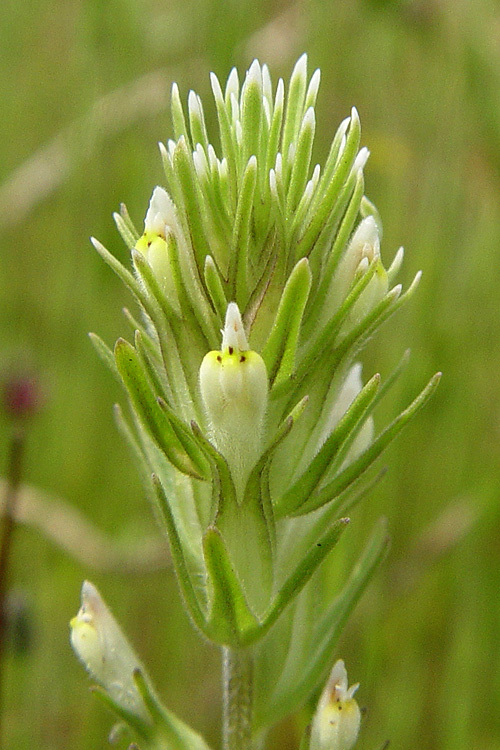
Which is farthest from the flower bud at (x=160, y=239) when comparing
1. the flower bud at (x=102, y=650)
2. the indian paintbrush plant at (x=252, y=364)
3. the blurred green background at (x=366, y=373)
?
the blurred green background at (x=366, y=373)

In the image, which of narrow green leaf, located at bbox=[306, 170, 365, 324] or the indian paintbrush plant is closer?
the indian paintbrush plant

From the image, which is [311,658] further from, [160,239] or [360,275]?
[160,239]

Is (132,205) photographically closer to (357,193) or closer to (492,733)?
(357,193)

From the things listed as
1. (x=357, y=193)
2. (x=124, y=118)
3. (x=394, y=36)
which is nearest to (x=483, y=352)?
(x=394, y=36)

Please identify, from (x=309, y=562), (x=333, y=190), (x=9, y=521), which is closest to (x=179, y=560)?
(x=309, y=562)

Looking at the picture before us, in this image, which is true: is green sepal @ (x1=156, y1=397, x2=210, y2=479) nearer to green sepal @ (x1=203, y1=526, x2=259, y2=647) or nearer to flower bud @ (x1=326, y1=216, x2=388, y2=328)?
green sepal @ (x1=203, y1=526, x2=259, y2=647)

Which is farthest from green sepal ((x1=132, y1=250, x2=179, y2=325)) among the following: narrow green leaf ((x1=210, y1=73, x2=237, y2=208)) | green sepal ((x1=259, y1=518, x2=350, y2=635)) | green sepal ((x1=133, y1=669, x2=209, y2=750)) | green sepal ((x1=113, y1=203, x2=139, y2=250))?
green sepal ((x1=133, y1=669, x2=209, y2=750))

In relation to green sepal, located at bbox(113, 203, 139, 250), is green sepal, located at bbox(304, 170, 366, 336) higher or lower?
lower
